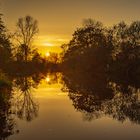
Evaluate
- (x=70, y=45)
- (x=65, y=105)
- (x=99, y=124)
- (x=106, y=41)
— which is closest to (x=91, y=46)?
(x=106, y=41)

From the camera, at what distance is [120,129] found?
2298cm

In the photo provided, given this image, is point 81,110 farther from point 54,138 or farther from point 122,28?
point 122,28

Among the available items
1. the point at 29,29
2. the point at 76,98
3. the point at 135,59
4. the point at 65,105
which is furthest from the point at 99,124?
the point at 29,29

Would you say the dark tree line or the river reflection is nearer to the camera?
the river reflection

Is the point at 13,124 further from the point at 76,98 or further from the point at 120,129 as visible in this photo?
the point at 76,98

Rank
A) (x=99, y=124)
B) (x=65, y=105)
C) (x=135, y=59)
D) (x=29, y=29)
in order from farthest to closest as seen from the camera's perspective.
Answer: (x=29, y=29) < (x=135, y=59) < (x=65, y=105) < (x=99, y=124)

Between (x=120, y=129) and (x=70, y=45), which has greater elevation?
(x=70, y=45)

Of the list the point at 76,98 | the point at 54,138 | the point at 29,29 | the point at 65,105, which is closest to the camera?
the point at 54,138

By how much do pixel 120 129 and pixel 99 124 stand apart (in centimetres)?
221

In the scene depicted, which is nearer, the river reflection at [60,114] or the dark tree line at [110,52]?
the river reflection at [60,114]

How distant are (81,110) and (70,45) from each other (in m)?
82.8

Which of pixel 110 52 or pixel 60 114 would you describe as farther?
pixel 110 52

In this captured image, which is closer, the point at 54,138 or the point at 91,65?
the point at 54,138

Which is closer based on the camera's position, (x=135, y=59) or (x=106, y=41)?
(x=135, y=59)
